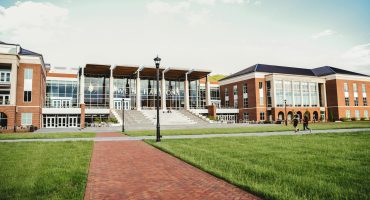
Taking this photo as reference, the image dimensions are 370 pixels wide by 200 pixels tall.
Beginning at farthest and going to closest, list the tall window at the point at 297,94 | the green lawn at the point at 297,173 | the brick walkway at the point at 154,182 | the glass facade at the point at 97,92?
the tall window at the point at 297,94, the glass facade at the point at 97,92, the brick walkway at the point at 154,182, the green lawn at the point at 297,173

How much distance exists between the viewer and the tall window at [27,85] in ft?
136

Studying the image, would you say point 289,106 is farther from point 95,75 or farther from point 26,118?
point 26,118

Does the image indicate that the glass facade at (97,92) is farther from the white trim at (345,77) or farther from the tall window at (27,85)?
the white trim at (345,77)

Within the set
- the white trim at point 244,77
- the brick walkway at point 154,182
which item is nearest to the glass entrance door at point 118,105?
the white trim at point 244,77

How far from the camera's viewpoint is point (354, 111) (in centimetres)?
6662

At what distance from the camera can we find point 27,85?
41.7 metres

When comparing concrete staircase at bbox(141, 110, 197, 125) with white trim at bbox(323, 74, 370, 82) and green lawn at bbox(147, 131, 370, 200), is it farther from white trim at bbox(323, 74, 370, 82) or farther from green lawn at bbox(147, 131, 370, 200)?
white trim at bbox(323, 74, 370, 82)

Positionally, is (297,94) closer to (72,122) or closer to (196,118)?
(196,118)

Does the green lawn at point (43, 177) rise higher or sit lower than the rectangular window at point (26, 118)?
lower

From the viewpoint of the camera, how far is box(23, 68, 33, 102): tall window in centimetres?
4156

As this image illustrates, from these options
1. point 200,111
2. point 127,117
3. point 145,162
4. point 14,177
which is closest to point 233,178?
point 145,162

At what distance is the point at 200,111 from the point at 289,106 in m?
20.8

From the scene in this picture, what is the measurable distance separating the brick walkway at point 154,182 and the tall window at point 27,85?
3860cm

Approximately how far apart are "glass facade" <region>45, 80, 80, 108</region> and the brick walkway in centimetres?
5116
